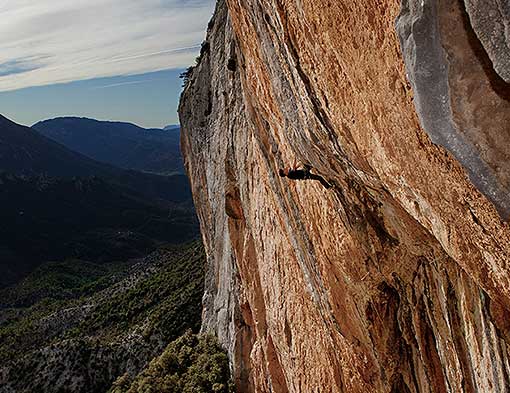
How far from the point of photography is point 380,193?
7.20m

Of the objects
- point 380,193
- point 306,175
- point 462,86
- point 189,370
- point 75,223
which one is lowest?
point 75,223

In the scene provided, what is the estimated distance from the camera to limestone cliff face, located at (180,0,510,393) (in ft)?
13.6

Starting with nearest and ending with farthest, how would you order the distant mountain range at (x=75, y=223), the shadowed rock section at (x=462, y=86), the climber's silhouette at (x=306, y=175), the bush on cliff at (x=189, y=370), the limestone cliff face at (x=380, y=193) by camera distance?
the shadowed rock section at (x=462, y=86) → the limestone cliff face at (x=380, y=193) → the climber's silhouette at (x=306, y=175) → the bush on cliff at (x=189, y=370) → the distant mountain range at (x=75, y=223)

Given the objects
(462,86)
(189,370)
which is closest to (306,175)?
(462,86)

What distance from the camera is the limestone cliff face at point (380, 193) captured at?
4.15 metres

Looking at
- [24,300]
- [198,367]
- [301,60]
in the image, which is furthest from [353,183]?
[24,300]

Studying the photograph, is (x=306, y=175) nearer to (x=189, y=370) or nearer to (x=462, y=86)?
(x=462, y=86)

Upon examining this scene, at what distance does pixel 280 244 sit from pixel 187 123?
18.7 m

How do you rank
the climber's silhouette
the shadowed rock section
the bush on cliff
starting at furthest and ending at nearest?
the bush on cliff, the climber's silhouette, the shadowed rock section

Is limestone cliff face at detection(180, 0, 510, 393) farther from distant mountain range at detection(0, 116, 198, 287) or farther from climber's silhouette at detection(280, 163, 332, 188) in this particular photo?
distant mountain range at detection(0, 116, 198, 287)

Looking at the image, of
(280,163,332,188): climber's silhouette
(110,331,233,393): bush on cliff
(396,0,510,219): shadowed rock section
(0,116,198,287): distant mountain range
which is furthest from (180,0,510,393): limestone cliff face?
(0,116,198,287): distant mountain range

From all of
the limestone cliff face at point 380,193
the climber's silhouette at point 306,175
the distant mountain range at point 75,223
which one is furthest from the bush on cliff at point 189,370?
the distant mountain range at point 75,223

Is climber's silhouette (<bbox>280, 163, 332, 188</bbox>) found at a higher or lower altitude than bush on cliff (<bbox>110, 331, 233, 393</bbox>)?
higher

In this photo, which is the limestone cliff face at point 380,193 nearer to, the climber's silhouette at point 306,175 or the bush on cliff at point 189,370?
the climber's silhouette at point 306,175
